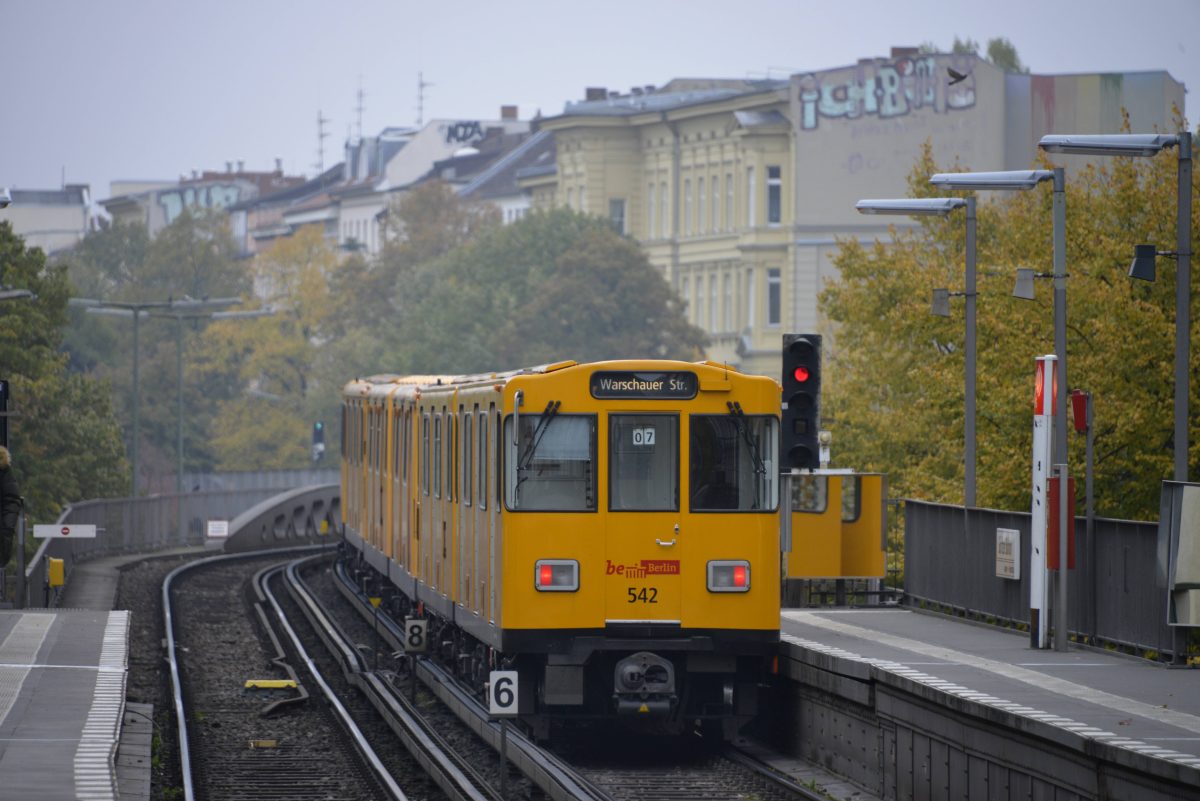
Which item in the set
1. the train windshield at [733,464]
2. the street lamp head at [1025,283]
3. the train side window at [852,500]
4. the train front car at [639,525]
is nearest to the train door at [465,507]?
the train front car at [639,525]

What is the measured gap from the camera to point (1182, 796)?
44.3ft

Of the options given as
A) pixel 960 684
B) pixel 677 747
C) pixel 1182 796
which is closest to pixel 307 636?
pixel 677 747

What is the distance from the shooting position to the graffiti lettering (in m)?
155

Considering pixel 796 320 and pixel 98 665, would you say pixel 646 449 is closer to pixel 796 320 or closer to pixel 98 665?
pixel 98 665

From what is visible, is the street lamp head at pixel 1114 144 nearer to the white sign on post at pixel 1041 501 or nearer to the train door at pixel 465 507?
the white sign on post at pixel 1041 501

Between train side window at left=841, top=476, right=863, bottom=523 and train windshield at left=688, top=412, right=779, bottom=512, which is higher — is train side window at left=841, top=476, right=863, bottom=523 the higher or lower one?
the lower one

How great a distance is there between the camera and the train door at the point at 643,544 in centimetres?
2061

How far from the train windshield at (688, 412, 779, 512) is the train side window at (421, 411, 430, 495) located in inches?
285

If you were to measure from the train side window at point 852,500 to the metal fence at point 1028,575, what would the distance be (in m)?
1.46

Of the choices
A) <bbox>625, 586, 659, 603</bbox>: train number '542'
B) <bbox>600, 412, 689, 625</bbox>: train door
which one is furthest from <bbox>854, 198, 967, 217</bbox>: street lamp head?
<bbox>625, 586, 659, 603</bbox>: train number '542'

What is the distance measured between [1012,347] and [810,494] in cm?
1138

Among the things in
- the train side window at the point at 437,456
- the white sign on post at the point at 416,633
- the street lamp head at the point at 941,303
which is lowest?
the white sign on post at the point at 416,633

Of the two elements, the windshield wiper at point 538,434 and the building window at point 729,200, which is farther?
the building window at point 729,200

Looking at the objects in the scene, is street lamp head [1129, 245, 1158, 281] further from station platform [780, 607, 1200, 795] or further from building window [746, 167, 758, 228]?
building window [746, 167, 758, 228]
